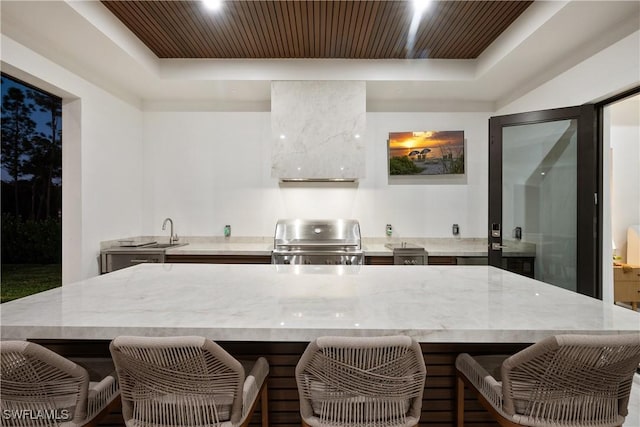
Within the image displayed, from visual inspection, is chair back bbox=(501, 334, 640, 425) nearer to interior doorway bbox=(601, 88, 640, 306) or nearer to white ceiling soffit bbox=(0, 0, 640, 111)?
white ceiling soffit bbox=(0, 0, 640, 111)

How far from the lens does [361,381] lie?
97 centimetres

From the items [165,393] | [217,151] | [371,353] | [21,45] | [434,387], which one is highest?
[21,45]

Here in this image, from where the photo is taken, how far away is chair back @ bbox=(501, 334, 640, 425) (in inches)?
36.6

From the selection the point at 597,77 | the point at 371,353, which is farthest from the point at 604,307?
the point at 597,77

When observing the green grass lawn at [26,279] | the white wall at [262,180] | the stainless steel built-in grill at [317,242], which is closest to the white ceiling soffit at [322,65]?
the white wall at [262,180]

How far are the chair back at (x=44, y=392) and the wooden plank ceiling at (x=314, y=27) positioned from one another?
2513mm

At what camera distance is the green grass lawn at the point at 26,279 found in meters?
2.73

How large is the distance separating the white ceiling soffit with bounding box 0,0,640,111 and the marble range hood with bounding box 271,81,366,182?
14cm

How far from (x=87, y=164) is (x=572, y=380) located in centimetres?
377

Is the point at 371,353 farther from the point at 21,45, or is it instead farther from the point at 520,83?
the point at 520,83

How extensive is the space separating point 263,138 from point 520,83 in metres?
2.86

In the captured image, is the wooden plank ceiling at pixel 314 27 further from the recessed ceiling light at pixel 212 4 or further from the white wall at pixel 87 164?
the white wall at pixel 87 164

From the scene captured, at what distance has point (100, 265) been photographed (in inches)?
130

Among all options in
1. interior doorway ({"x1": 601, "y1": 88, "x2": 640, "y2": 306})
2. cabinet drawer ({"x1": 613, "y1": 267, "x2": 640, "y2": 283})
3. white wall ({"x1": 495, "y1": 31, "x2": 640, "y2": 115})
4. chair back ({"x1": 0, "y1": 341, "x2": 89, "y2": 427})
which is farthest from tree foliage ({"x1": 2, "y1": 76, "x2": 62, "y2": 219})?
interior doorway ({"x1": 601, "y1": 88, "x2": 640, "y2": 306})
